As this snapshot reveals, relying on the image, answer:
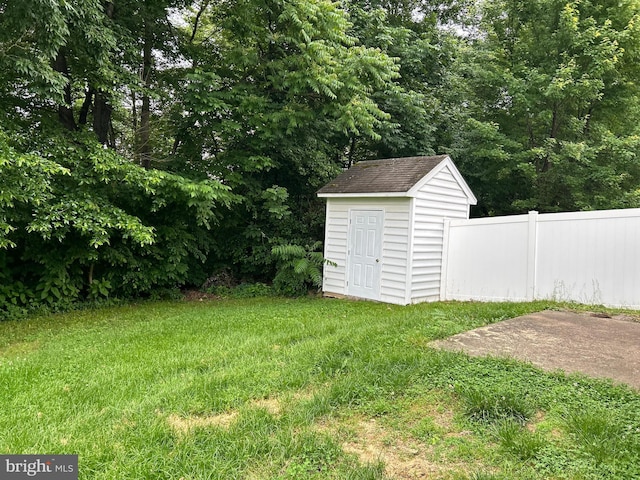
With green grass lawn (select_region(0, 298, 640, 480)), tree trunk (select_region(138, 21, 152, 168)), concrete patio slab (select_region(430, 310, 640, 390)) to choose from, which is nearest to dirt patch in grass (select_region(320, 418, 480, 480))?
green grass lawn (select_region(0, 298, 640, 480))

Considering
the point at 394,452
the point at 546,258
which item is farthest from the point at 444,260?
the point at 394,452

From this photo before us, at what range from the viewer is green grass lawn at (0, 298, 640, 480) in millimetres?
2236

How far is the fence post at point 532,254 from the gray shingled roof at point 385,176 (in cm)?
193

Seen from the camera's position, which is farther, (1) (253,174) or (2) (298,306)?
(1) (253,174)

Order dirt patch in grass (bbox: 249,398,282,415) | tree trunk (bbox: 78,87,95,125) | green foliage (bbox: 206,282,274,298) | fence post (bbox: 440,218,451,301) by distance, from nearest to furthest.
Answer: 1. dirt patch in grass (bbox: 249,398,282,415)
2. tree trunk (bbox: 78,87,95,125)
3. fence post (bbox: 440,218,451,301)
4. green foliage (bbox: 206,282,274,298)

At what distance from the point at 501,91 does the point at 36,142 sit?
1178 centimetres

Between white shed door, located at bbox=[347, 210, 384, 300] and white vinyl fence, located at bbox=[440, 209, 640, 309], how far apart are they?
4.18 ft

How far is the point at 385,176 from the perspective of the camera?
8344 millimetres

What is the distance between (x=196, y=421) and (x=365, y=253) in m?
5.81

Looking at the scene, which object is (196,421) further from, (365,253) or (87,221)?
(365,253)

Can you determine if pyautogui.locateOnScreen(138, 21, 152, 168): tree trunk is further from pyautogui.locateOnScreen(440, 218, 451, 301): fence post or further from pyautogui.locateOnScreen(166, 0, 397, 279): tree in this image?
pyautogui.locateOnScreen(440, 218, 451, 301): fence post

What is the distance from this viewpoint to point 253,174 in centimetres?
993


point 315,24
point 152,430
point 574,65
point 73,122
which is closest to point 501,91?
point 574,65

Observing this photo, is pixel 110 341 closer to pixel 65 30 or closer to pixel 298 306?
pixel 298 306
